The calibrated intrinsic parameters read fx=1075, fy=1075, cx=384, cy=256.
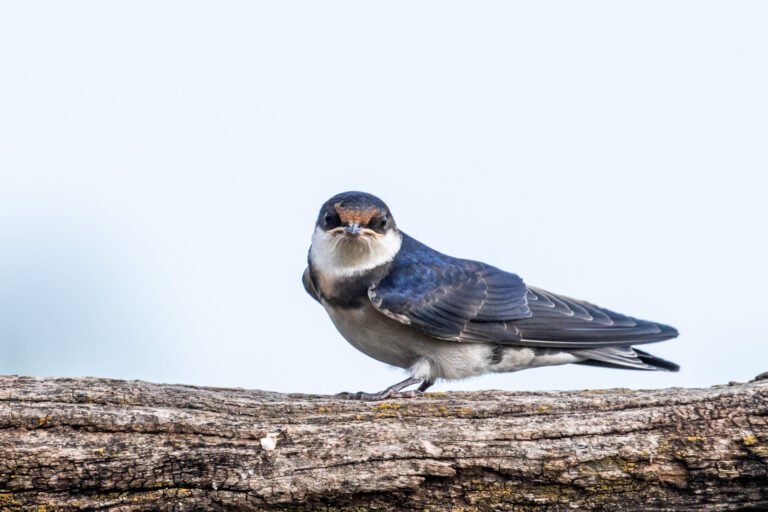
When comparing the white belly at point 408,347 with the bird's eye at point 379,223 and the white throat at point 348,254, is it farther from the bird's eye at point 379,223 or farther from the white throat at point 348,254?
the bird's eye at point 379,223

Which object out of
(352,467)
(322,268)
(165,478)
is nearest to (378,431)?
(352,467)

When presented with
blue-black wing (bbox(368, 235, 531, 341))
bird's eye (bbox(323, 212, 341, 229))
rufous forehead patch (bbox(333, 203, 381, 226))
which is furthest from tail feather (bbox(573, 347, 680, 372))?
bird's eye (bbox(323, 212, 341, 229))

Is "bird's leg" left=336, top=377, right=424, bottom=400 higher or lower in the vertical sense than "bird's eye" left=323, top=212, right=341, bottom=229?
lower

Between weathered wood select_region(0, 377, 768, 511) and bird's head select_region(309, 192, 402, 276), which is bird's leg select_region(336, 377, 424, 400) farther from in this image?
bird's head select_region(309, 192, 402, 276)

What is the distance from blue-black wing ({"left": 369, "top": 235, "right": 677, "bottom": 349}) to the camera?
556 centimetres

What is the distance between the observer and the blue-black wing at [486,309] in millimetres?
5562

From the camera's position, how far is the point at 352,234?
5.69 meters

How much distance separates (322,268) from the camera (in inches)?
231

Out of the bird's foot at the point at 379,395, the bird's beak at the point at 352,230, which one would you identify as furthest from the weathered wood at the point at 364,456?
the bird's beak at the point at 352,230

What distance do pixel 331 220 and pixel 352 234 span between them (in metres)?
0.19

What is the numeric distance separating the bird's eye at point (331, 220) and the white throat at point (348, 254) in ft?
0.16

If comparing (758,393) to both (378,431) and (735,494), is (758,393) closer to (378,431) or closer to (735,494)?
(735,494)

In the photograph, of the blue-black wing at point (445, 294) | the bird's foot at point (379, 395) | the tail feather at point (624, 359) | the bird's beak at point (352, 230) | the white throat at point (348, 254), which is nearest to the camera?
the bird's foot at point (379, 395)

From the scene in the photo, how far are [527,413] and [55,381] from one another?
6.27 feet
